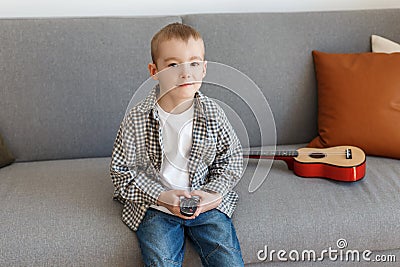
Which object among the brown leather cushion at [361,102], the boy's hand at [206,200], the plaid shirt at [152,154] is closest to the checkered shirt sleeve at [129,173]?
the plaid shirt at [152,154]

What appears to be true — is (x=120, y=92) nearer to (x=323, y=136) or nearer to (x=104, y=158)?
(x=104, y=158)

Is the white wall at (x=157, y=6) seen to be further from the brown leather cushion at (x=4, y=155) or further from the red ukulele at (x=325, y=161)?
the red ukulele at (x=325, y=161)

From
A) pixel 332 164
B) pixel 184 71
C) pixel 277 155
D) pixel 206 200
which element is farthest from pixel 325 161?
pixel 184 71

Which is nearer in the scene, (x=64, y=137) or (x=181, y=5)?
(x=64, y=137)

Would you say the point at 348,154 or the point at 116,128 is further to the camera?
the point at 116,128

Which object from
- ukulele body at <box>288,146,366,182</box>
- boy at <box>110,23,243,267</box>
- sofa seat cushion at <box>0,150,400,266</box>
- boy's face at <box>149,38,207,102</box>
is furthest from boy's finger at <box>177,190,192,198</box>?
ukulele body at <box>288,146,366,182</box>

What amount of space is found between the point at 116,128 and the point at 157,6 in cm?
55

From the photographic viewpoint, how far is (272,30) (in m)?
2.04

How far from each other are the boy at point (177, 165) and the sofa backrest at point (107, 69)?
0.47m

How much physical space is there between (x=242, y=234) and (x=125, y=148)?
15.4 inches

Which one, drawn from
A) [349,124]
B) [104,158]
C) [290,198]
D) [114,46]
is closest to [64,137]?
[104,158]

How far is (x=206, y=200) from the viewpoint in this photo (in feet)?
4.77

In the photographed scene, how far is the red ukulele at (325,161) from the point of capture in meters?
1.68

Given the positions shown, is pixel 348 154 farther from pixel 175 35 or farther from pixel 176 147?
pixel 175 35
